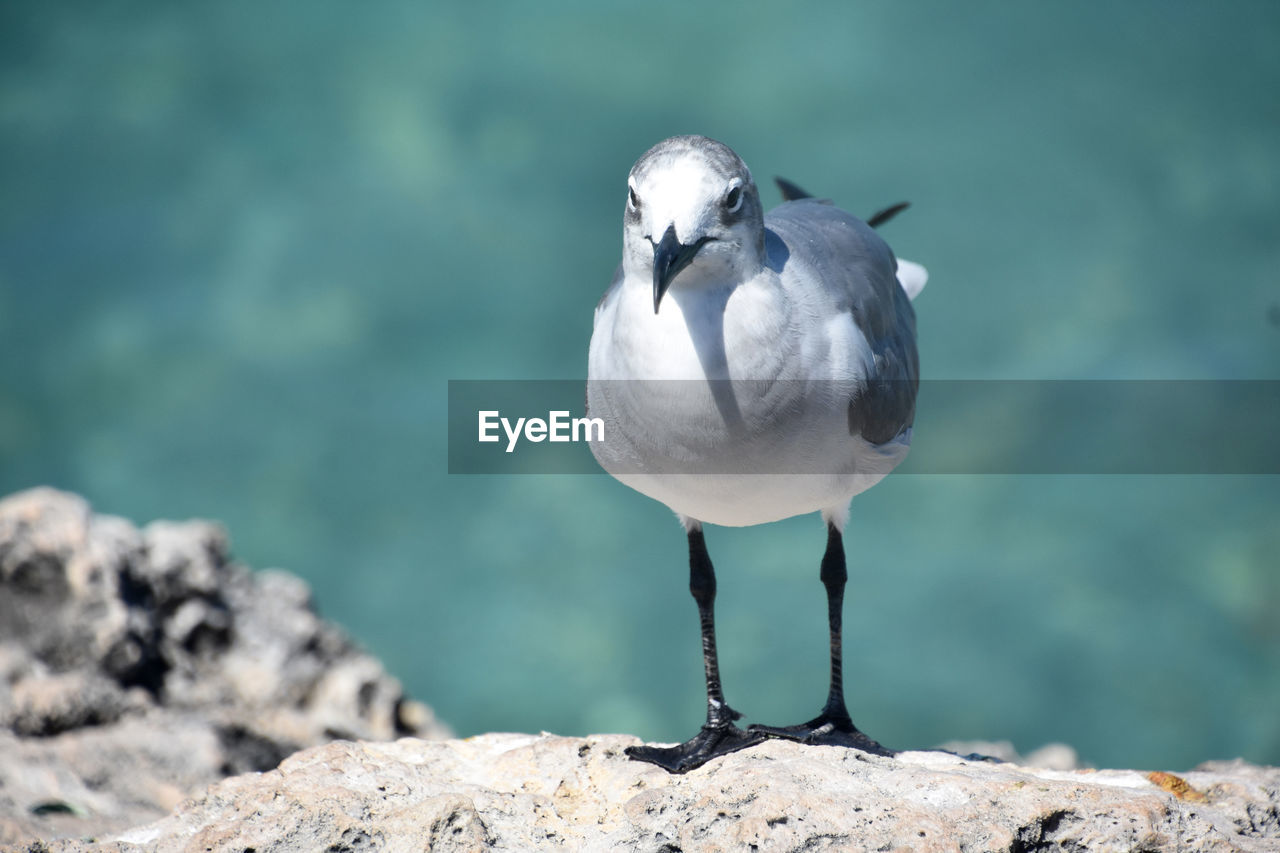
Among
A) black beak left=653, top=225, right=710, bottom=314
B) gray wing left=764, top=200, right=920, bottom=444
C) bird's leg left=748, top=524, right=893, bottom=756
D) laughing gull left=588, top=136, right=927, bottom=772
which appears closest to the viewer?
black beak left=653, top=225, right=710, bottom=314

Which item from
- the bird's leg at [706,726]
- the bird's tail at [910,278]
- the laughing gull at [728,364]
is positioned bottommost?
the bird's leg at [706,726]

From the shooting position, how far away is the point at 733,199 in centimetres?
304

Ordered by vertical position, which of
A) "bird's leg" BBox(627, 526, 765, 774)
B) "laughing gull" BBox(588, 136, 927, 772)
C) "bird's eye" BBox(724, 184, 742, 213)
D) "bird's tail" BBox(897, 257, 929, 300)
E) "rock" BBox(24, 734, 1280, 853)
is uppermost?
"bird's tail" BBox(897, 257, 929, 300)

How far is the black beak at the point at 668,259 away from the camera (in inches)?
112

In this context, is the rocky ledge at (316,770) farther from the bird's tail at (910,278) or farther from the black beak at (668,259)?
the bird's tail at (910,278)

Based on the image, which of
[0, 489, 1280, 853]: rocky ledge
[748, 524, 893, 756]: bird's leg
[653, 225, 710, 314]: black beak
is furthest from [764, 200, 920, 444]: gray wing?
[0, 489, 1280, 853]: rocky ledge

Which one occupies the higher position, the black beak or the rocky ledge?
the black beak

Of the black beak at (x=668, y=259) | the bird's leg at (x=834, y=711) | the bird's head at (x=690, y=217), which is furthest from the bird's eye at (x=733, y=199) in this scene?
the bird's leg at (x=834, y=711)

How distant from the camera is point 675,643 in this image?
28.1 ft

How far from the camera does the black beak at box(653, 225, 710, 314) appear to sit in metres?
2.84

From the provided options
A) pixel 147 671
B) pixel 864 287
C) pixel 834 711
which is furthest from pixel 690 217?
pixel 147 671

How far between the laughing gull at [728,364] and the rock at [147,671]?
1811 millimetres

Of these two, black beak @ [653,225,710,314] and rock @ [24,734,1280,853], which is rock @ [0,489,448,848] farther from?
black beak @ [653,225,710,314]

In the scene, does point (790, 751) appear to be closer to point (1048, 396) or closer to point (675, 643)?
point (675, 643)
